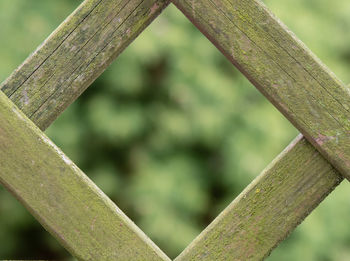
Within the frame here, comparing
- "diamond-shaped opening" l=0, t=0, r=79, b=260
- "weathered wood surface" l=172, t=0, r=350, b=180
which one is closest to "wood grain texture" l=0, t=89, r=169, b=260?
"weathered wood surface" l=172, t=0, r=350, b=180

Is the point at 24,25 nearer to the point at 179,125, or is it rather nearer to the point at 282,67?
the point at 179,125

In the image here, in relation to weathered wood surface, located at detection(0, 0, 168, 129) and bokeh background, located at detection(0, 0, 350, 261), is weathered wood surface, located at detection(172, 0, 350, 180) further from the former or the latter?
bokeh background, located at detection(0, 0, 350, 261)

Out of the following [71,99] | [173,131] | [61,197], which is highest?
[173,131]

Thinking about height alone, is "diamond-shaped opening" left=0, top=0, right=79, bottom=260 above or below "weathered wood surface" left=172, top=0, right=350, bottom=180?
below

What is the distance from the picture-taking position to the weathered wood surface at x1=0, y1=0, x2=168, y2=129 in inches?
30.9

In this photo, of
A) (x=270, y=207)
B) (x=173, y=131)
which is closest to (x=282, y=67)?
(x=270, y=207)

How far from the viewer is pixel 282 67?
0.78 metres

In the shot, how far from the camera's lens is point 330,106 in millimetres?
784

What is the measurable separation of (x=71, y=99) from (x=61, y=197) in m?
0.14

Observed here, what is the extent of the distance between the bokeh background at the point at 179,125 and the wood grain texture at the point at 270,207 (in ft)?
5.22

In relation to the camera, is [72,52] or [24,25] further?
[24,25]

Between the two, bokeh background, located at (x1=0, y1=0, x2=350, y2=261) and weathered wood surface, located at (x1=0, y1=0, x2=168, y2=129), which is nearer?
weathered wood surface, located at (x1=0, y1=0, x2=168, y2=129)

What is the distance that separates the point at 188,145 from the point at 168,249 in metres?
0.48

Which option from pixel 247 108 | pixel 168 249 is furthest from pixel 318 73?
pixel 168 249
